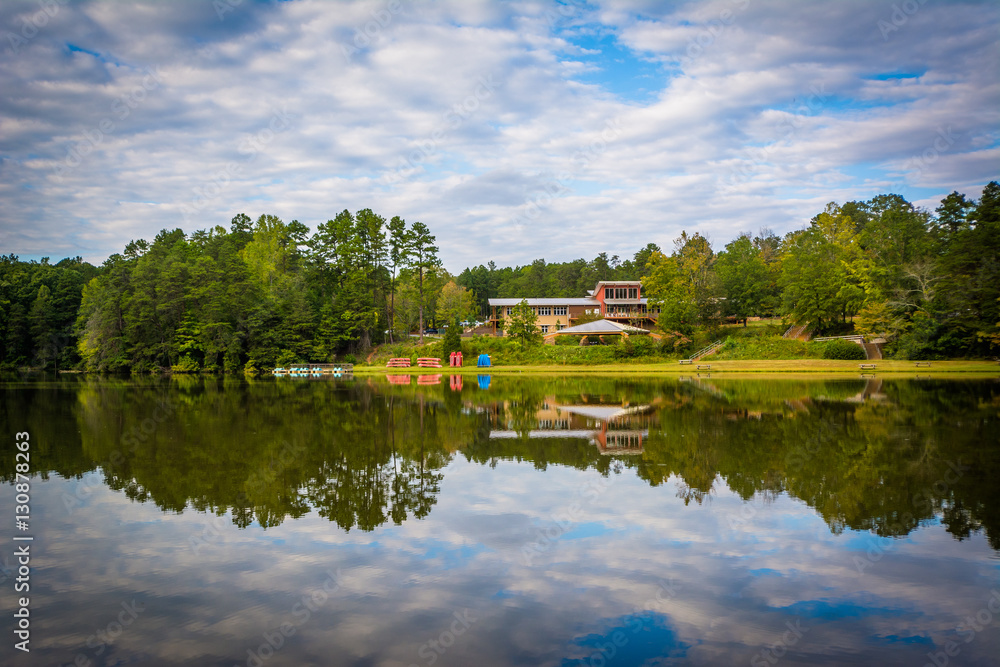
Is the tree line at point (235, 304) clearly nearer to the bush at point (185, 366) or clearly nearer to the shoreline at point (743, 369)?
the bush at point (185, 366)

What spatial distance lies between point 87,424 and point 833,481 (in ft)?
77.2

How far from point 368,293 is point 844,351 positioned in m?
45.5

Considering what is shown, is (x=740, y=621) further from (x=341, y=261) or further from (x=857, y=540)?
(x=341, y=261)

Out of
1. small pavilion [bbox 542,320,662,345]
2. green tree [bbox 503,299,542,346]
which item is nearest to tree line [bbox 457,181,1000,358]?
small pavilion [bbox 542,320,662,345]

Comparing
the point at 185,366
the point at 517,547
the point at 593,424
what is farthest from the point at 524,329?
the point at 517,547

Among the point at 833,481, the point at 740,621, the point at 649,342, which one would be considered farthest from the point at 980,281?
the point at 740,621

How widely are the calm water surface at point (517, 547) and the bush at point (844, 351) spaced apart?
105 feet

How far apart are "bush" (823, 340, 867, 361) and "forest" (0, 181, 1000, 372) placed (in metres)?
2.10

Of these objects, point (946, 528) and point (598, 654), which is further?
point (946, 528)

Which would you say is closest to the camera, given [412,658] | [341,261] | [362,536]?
[412,658]

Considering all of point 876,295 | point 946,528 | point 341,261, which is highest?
point 341,261

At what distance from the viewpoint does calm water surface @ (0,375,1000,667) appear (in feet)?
20.4

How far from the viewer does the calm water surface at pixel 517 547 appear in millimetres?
6211

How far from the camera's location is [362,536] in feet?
30.7
